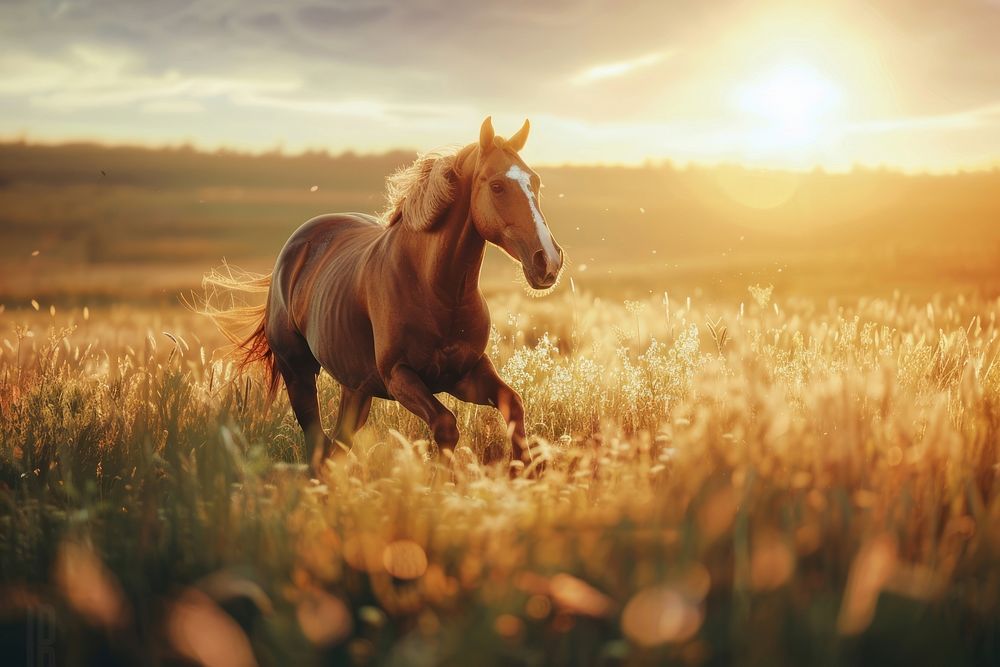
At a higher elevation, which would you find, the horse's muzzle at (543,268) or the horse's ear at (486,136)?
the horse's ear at (486,136)

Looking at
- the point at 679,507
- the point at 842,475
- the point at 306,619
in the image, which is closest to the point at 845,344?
the point at 842,475

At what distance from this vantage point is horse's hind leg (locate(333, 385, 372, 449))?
5691 millimetres

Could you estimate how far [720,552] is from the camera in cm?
261

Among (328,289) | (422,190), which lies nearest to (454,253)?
(422,190)

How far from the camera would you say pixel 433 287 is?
184 inches

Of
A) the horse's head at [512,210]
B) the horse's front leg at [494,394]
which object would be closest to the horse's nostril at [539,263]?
the horse's head at [512,210]

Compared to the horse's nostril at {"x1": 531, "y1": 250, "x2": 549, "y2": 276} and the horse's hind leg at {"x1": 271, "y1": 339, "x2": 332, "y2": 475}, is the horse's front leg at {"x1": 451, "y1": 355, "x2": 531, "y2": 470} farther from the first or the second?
the horse's hind leg at {"x1": 271, "y1": 339, "x2": 332, "y2": 475}

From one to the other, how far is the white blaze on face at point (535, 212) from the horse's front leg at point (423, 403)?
101cm

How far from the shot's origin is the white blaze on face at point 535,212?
13.2 feet

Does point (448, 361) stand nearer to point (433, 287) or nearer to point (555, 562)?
point (433, 287)

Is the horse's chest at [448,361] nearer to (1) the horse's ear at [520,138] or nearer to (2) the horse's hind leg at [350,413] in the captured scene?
(2) the horse's hind leg at [350,413]

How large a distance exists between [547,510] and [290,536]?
0.85 metres

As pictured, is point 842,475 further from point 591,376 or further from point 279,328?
point 279,328

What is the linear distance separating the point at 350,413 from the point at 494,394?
143 centimetres
